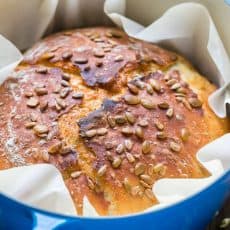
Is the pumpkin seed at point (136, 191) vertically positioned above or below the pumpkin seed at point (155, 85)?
below

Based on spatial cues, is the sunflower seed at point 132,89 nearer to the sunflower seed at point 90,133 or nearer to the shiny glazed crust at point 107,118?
the shiny glazed crust at point 107,118

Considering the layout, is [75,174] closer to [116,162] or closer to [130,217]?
[116,162]

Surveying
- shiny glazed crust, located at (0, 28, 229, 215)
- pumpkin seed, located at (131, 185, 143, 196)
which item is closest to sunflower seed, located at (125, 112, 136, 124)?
shiny glazed crust, located at (0, 28, 229, 215)

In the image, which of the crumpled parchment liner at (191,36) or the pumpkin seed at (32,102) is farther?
the crumpled parchment liner at (191,36)

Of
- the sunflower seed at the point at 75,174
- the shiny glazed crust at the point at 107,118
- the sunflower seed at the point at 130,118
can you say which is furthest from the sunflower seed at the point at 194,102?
the sunflower seed at the point at 75,174

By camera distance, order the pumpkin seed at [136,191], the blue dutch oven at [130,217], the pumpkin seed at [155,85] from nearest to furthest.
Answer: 1. the blue dutch oven at [130,217]
2. the pumpkin seed at [136,191]
3. the pumpkin seed at [155,85]

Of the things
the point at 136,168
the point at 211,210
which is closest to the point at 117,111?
the point at 136,168

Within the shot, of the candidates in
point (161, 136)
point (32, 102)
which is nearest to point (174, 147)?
point (161, 136)

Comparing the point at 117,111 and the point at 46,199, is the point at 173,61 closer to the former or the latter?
the point at 117,111
